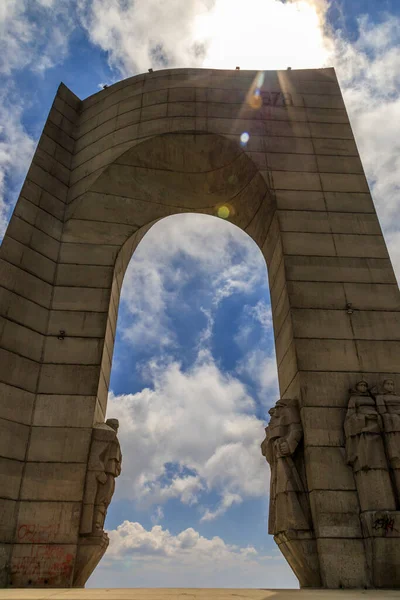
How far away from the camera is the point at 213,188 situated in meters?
18.0

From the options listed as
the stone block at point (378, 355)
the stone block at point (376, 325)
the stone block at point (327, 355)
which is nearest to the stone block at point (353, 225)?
the stone block at point (376, 325)

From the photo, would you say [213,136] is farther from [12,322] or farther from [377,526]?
[377,526]

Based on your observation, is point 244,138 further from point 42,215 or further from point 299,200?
point 42,215

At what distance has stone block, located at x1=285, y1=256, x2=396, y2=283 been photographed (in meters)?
14.1

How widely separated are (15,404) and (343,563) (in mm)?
9214

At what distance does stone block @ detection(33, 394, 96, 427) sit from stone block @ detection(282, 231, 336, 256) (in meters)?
7.83

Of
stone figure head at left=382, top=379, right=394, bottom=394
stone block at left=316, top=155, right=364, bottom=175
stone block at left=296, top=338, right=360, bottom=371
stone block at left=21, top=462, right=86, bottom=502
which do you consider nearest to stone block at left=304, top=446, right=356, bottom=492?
stone figure head at left=382, top=379, right=394, bottom=394

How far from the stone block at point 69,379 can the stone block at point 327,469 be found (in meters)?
6.29

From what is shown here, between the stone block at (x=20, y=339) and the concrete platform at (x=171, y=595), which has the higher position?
the stone block at (x=20, y=339)

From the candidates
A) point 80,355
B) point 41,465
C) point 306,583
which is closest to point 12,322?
point 80,355

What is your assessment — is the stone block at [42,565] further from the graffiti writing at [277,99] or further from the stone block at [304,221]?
the graffiti writing at [277,99]

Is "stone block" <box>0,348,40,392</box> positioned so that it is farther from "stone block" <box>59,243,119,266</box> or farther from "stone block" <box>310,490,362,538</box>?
"stone block" <box>310,490,362,538</box>

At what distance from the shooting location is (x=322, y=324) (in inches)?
521

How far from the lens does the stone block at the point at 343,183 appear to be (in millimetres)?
15953
